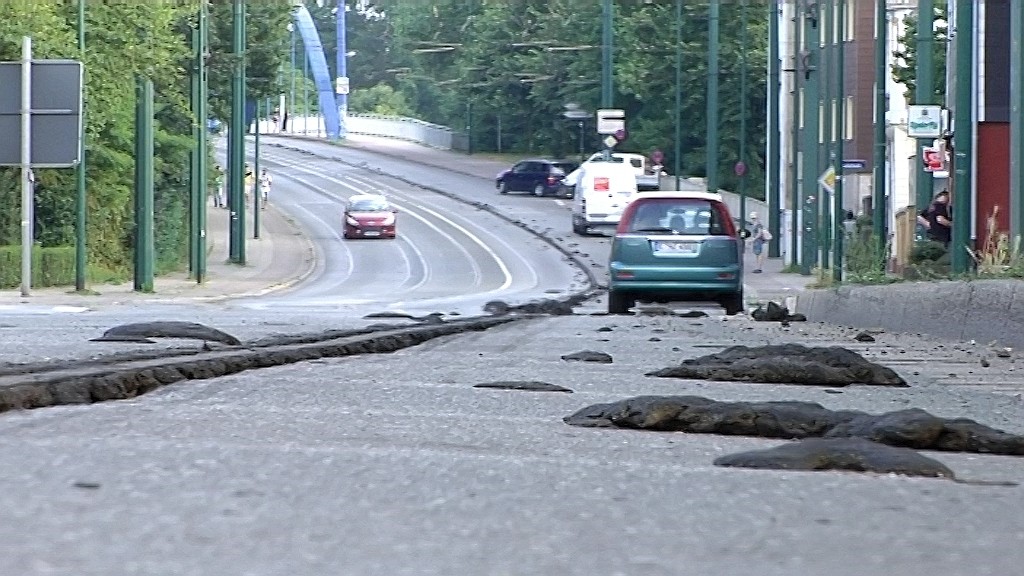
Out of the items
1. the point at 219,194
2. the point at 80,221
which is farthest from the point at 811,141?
the point at 219,194

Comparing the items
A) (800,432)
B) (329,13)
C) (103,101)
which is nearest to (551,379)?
(800,432)

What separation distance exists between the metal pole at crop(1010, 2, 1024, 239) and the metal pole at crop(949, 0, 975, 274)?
4.94 feet

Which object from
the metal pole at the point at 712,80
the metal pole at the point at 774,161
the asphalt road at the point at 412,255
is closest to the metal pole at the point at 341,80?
the asphalt road at the point at 412,255

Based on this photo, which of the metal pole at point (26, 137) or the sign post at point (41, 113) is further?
the sign post at point (41, 113)

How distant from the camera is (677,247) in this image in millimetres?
25000

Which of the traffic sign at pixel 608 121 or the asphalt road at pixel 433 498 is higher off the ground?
the traffic sign at pixel 608 121

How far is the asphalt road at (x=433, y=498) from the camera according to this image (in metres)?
3.22

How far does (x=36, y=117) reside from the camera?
34.4 m

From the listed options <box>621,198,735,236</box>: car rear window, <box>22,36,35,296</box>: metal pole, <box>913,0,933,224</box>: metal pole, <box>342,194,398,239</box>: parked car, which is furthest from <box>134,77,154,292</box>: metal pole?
<box>342,194,398,239</box>: parked car

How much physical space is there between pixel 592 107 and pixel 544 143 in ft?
40.2

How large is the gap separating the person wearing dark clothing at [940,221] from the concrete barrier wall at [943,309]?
24.4ft

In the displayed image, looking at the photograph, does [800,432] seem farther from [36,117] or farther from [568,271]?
[568,271]

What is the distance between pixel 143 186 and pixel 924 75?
16.7 m

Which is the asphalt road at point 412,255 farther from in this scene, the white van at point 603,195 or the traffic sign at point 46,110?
the traffic sign at point 46,110
